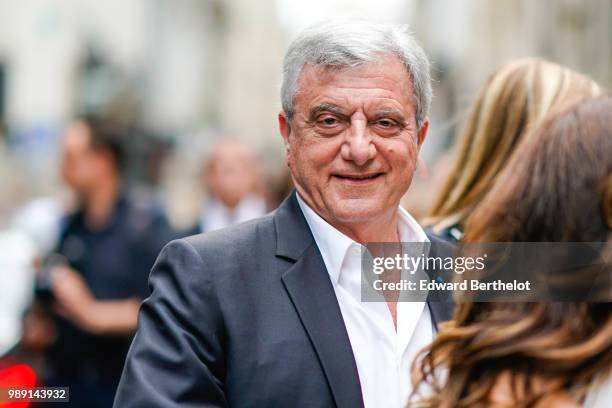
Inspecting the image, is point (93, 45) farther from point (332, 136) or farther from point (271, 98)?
point (271, 98)

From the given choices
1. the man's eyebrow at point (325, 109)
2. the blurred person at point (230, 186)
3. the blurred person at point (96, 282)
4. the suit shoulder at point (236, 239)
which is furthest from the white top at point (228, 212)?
the man's eyebrow at point (325, 109)

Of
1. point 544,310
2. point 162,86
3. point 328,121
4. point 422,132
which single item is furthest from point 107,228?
point 162,86

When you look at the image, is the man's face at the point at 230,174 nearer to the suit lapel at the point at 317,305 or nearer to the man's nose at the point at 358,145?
the suit lapel at the point at 317,305

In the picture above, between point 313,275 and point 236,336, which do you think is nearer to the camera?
point 236,336

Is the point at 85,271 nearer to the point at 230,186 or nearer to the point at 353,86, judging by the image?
the point at 230,186

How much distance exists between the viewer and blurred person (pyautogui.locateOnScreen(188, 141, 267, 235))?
7.96 m

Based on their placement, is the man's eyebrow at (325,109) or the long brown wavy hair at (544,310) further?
the man's eyebrow at (325,109)

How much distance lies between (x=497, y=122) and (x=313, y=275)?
1.44 metres

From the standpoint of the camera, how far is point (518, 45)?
3444 centimetres

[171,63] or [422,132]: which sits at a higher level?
[422,132]

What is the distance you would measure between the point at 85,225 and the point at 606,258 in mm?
4489

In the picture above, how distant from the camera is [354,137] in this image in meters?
3.33

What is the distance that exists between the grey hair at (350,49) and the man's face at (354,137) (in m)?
0.03

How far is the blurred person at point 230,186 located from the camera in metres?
7.96
